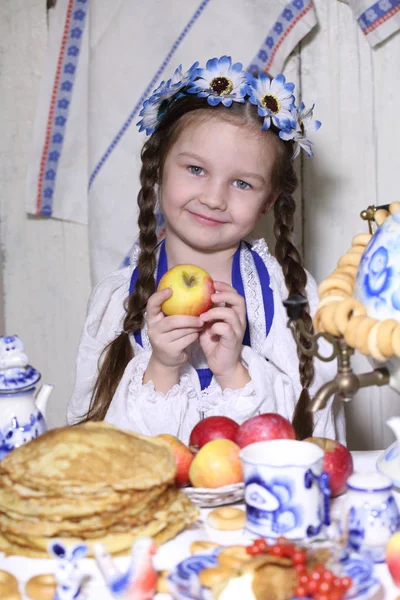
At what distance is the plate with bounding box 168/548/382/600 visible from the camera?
0.78m

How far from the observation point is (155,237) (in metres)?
1.80

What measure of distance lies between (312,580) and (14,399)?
0.48m

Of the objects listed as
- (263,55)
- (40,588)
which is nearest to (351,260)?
(40,588)

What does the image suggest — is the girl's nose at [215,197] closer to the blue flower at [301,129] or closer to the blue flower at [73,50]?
the blue flower at [301,129]

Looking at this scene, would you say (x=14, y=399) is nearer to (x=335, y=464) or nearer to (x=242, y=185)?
(x=335, y=464)

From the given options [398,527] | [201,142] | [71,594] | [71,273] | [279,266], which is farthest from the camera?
[71,273]

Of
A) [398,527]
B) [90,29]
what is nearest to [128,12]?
[90,29]

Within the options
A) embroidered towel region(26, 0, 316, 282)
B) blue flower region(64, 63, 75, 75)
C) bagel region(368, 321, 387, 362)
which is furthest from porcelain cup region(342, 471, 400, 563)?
blue flower region(64, 63, 75, 75)

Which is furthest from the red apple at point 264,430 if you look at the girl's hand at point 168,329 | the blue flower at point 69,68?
the blue flower at point 69,68

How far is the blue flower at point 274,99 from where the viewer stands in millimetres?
1647

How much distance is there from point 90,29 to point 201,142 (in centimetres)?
48

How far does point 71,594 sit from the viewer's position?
0.82 m

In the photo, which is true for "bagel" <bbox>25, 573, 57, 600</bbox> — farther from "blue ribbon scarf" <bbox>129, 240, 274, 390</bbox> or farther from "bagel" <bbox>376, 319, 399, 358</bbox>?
"blue ribbon scarf" <bbox>129, 240, 274, 390</bbox>

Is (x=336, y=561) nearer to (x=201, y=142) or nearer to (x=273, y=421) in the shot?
(x=273, y=421)
